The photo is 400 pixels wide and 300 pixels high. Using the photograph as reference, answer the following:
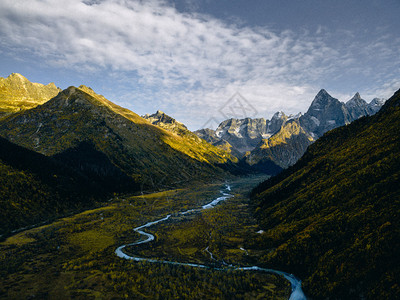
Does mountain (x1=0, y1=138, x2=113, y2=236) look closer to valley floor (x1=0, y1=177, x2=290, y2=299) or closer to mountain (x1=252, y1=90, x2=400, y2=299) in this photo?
valley floor (x1=0, y1=177, x2=290, y2=299)

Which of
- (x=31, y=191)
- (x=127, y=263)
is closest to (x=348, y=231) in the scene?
(x=127, y=263)

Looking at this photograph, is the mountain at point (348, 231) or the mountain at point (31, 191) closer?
the mountain at point (348, 231)

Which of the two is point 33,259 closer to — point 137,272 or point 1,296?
point 1,296

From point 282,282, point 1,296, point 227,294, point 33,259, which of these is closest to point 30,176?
point 33,259

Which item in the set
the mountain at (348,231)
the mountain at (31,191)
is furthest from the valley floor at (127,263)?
the mountain at (31,191)

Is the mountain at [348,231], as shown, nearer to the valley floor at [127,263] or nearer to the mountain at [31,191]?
the valley floor at [127,263]

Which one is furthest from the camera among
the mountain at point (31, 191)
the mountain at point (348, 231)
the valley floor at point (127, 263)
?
the mountain at point (31, 191)
